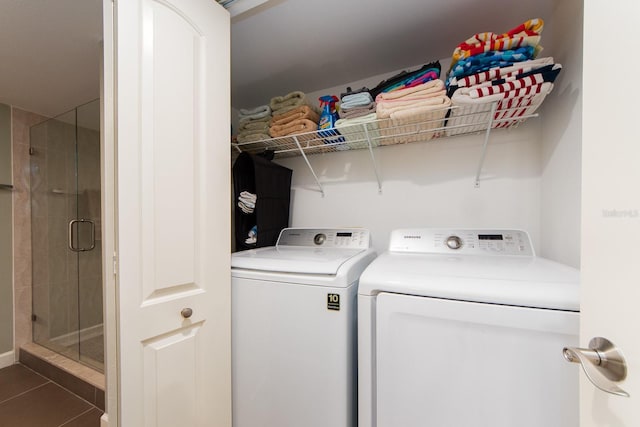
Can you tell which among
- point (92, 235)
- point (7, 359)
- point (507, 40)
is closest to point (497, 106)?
point (507, 40)

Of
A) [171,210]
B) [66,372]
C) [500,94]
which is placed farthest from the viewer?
[66,372]

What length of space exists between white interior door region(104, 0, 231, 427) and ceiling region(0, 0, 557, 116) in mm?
367

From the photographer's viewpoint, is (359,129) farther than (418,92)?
Yes

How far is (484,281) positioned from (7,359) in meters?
3.70

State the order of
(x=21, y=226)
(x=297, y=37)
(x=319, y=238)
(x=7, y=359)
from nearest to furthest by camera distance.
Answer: (x=297, y=37) < (x=319, y=238) < (x=7, y=359) < (x=21, y=226)

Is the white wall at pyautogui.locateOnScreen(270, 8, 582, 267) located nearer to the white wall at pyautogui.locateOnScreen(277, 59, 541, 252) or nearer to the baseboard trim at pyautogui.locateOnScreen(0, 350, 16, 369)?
the white wall at pyautogui.locateOnScreen(277, 59, 541, 252)

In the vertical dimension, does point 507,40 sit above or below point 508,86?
above

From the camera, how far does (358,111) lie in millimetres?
1350

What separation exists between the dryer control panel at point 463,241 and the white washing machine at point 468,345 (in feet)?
0.78

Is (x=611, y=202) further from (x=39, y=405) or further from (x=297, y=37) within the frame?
(x=39, y=405)

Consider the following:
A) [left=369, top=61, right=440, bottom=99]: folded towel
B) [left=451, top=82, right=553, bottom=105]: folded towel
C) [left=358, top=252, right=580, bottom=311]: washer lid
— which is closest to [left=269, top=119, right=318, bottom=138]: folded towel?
[left=369, top=61, right=440, bottom=99]: folded towel

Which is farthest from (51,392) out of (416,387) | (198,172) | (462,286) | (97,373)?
(462,286)

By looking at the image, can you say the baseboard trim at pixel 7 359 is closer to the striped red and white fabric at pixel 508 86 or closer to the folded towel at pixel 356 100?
the folded towel at pixel 356 100

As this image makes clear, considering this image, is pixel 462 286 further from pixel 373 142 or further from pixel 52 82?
pixel 52 82
